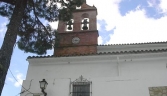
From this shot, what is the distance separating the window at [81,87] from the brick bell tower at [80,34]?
3411mm

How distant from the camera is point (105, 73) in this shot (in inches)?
350

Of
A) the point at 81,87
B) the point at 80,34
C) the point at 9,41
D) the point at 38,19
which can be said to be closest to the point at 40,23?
the point at 38,19

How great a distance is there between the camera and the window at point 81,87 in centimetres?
835

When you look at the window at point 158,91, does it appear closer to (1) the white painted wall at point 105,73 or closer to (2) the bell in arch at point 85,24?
(1) the white painted wall at point 105,73

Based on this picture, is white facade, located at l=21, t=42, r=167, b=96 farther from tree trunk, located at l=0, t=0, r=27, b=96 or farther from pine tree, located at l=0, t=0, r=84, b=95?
tree trunk, located at l=0, t=0, r=27, b=96

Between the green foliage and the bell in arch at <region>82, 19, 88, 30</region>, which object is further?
the bell in arch at <region>82, 19, 88, 30</region>

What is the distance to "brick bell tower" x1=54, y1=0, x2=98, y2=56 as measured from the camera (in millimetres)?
12219

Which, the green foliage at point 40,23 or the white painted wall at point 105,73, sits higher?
the green foliage at point 40,23

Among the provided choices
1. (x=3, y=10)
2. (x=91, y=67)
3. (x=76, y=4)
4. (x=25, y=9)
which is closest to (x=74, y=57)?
(x=91, y=67)

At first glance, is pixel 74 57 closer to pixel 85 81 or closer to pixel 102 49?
pixel 85 81

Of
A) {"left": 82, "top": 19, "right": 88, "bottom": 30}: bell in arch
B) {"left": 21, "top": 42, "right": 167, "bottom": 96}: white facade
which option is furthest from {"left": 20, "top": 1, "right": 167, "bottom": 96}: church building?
{"left": 82, "top": 19, "right": 88, "bottom": 30}: bell in arch

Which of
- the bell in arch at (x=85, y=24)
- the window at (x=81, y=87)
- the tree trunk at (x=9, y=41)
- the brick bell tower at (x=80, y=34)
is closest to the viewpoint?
the tree trunk at (x=9, y=41)

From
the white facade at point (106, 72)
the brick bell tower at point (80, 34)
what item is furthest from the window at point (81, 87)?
the brick bell tower at point (80, 34)

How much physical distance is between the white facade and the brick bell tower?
2.59m
